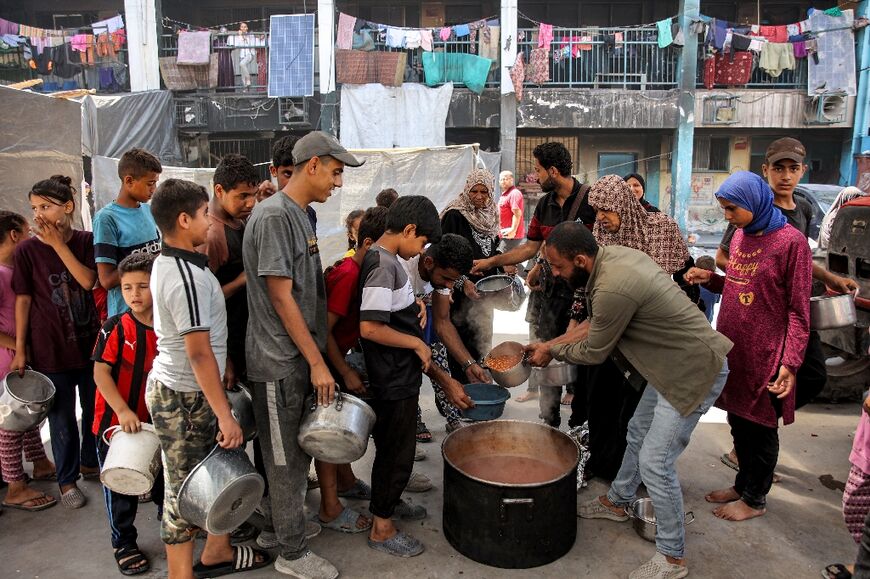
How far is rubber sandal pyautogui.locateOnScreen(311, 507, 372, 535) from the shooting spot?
3521 mm

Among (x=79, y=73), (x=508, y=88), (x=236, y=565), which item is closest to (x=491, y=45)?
(x=508, y=88)

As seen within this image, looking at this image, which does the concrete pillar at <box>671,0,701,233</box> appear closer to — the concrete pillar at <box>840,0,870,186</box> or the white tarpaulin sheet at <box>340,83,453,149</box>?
the concrete pillar at <box>840,0,870,186</box>

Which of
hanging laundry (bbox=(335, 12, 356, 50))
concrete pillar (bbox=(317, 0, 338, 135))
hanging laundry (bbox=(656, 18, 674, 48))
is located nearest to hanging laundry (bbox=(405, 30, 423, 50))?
hanging laundry (bbox=(335, 12, 356, 50))

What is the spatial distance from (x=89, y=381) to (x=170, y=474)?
1.50m

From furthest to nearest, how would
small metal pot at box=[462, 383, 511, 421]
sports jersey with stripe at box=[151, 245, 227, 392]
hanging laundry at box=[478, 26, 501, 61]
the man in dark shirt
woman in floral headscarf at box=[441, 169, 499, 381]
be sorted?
hanging laundry at box=[478, 26, 501, 61] < woman in floral headscarf at box=[441, 169, 499, 381] < the man in dark shirt < small metal pot at box=[462, 383, 511, 421] < sports jersey with stripe at box=[151, 245, 227, 392]

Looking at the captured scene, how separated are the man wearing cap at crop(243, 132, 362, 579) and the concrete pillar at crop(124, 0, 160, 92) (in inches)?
582

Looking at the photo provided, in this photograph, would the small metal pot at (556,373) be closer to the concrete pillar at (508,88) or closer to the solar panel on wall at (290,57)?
the concrete pillar at (508,88)

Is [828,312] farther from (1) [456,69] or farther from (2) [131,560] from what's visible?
(1) [456,69]

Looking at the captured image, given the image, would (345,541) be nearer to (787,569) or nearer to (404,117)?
(787,569)

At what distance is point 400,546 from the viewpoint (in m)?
3.30

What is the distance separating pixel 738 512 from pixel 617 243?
177 centimetres

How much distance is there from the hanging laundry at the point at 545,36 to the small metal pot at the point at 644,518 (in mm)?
14147

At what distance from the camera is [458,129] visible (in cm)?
1719

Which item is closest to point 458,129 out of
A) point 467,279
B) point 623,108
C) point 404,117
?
point 404,117
